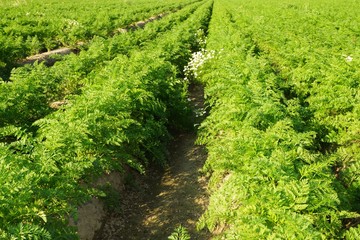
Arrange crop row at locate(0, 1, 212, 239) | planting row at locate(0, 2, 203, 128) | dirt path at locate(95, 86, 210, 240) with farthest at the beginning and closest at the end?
planting row at locate(0, 2, 203, 128) < dirt path at locate(95, 86, 210, 240) < crop row at locate(0, 1, 212, 239)

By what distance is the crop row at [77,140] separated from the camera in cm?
352

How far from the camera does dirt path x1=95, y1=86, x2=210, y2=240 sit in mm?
5238

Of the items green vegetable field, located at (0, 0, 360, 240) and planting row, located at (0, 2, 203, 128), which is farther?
planting row, located at (0, 2, 203, 128)

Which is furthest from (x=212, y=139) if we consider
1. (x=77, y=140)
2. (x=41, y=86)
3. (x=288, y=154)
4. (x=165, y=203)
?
(x=41, y=86)

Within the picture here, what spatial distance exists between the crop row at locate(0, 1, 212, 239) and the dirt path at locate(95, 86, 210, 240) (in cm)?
45

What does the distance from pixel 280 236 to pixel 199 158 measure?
3.94m

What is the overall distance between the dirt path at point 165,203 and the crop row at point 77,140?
451mm

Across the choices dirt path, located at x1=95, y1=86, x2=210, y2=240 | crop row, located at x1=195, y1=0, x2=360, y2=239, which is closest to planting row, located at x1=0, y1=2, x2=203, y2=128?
dirt path, located at x1=95, y1=86, x2=210, y2=240

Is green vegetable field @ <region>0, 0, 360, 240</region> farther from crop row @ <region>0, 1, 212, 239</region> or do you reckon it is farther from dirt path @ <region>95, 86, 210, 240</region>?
dirt path @ <region>95, 86, 210, 240</region>

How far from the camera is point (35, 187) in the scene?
3.63 m

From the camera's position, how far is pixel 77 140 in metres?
4.62

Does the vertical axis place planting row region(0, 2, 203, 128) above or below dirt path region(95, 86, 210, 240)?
above

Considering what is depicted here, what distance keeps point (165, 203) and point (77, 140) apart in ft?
7.16

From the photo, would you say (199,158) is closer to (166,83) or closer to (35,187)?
(166,83)
